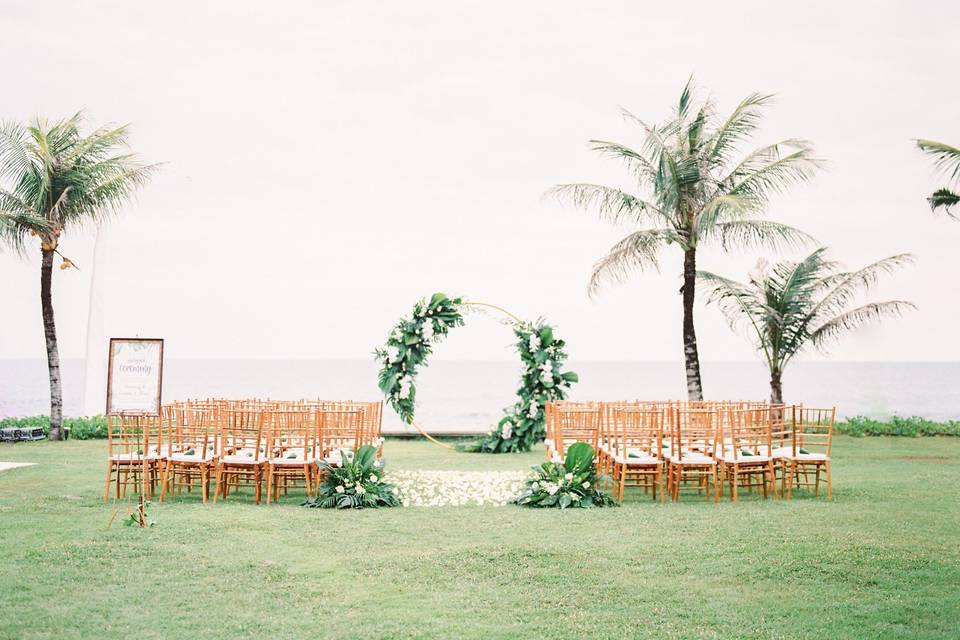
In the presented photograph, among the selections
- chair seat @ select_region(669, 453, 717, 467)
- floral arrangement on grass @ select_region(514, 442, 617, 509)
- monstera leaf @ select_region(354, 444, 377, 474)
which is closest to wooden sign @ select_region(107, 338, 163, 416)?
monstera leaf @ select_region(354, 444, 377, 474)

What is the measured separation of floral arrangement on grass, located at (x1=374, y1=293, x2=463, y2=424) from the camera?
15523 millimetres

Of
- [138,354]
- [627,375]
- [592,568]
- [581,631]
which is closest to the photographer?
[581,631]

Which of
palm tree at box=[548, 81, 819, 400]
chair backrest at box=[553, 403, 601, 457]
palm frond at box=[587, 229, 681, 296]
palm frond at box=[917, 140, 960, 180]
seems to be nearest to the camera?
chair backrest at box=[553, 403, 601, 457]

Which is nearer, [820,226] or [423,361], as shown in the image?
[423,361]

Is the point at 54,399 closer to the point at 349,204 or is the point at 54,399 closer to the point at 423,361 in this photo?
the point at 423,361

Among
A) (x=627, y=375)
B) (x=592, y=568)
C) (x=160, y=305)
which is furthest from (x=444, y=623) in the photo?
(x=627, y=375)

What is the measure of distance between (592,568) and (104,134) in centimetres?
1517

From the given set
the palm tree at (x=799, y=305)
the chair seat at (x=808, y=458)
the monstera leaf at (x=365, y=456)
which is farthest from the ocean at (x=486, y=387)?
the chair seat at (x=808, y=458)

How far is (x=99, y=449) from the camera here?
16.1m

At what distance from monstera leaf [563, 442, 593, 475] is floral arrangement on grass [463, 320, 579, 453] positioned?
16.6 feet

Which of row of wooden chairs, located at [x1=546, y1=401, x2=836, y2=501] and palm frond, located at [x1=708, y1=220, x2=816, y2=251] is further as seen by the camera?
palm frond, located at [x1=708, y1=220, x2=816, y2=251]

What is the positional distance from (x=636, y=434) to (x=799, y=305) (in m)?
8.71

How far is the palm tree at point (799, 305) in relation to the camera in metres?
18.4

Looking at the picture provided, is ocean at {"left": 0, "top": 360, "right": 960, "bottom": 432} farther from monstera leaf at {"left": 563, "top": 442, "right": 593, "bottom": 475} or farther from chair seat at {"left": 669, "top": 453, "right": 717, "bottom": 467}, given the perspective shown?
monstera leaf at {"left": 563, "top": 442, "right": 593, "bottom": 475}
